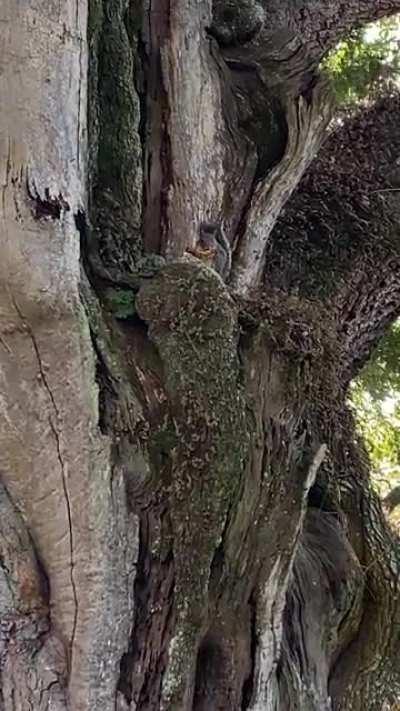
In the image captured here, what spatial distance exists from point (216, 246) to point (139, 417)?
1.85 ft

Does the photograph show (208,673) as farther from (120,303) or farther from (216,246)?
(216,246)

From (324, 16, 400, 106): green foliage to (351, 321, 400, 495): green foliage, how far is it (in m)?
0.97

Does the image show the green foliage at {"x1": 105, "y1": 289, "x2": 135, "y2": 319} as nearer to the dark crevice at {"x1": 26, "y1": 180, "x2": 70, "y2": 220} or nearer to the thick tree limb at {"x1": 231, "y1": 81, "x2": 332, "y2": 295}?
the dark crevice at {"x1": 26, "y1": 180, "x2": 70, "y2": 220}

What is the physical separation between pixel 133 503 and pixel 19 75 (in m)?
0.75

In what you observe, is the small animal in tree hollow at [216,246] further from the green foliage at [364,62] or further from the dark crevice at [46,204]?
the green foliage at [364,62]

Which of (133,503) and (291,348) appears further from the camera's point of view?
(291,348)

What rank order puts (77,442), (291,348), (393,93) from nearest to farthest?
(77,442) < (291,348) < (393,93)

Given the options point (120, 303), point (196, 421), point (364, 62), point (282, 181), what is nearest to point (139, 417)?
point (196, 421)

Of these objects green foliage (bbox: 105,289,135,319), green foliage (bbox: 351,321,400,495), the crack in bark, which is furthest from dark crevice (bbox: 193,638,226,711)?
green foliage (bbox: 351,321,400,495)

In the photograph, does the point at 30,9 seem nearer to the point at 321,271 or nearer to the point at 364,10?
the point at 321,271

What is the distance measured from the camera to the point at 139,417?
1602 mm

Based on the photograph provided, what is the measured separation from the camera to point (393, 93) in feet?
10.2

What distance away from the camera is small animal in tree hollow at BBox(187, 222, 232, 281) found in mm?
1979

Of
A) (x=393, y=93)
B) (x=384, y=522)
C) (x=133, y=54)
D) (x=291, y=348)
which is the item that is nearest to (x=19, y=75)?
(x=133, y=54)
